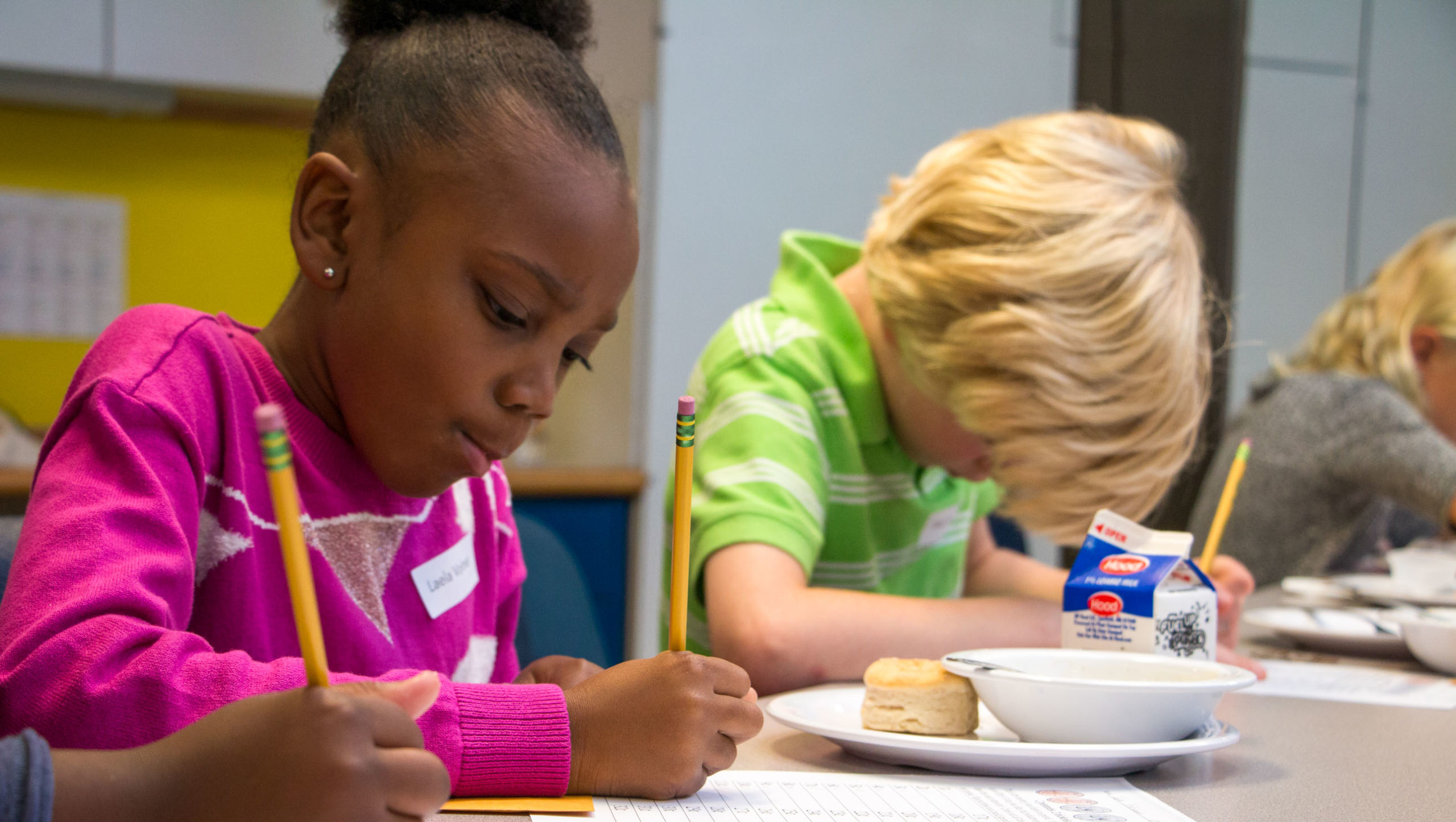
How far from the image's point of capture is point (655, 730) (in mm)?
583

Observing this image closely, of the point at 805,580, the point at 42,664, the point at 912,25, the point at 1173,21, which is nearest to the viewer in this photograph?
the point at 42,664

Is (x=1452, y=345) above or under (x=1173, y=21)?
under

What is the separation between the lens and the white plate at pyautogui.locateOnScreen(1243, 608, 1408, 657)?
1194 mm

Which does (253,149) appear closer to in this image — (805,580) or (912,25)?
(912,25)

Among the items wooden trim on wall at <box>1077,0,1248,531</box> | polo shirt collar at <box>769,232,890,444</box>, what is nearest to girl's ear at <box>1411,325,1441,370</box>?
wooden trim on wall at <box>1077,0,1248,531</box>

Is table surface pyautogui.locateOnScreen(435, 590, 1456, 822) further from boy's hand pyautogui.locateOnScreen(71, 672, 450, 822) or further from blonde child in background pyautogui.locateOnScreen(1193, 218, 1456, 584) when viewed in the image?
blonde child in background pyautogui.locateOnScreen(1193, 218, 1456, 584)

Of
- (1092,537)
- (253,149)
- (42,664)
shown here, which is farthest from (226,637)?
(253,149)

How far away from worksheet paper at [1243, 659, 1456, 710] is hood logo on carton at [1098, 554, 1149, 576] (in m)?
0.23

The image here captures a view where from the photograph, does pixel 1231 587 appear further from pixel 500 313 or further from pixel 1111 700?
pixel 500 313

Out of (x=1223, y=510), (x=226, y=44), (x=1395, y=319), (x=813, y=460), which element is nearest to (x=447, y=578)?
(x=813, y=460)

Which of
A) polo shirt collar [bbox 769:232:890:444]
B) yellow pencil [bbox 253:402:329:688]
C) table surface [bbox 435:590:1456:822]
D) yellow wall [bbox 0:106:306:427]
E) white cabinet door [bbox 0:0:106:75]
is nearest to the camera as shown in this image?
yellow pencil [bbox 253:402:329:688]

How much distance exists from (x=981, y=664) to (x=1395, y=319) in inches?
73.6

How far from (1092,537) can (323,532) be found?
1.70 feet

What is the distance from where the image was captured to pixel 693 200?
8.86 feet
